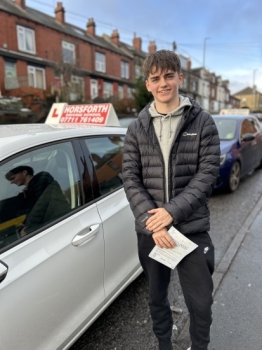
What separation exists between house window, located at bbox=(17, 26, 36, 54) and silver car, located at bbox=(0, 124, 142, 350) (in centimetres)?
2121

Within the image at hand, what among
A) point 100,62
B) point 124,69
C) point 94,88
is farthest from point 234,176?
point 124,69

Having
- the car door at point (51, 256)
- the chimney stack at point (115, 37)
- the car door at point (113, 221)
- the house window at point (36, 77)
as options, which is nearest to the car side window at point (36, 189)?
the car door at point (51, 256)

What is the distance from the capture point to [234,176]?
5.48m

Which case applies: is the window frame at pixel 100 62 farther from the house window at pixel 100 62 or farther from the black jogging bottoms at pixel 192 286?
the black jogging bottoms at pixel 192 286

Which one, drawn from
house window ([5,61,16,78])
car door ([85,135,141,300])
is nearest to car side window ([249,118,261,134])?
car door ([85,135,141,300])

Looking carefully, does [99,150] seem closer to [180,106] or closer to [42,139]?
[42,139]

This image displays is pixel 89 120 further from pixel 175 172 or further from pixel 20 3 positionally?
pixel 20 3

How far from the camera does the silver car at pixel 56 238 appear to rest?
1433 mm

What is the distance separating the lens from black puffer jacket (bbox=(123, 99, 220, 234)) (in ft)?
5.09

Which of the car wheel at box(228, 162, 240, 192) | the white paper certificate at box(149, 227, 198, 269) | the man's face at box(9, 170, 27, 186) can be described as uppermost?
the man's face at box(9, 170, 27, 186)

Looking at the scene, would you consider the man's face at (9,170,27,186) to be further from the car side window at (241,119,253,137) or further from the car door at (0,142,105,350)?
the car side window at (241,119,253,137)

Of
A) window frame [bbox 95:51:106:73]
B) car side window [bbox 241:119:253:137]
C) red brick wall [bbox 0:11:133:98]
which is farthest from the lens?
window frame [bbox 95:51:106:73]

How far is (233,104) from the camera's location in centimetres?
6569

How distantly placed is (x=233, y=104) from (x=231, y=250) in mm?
68630
